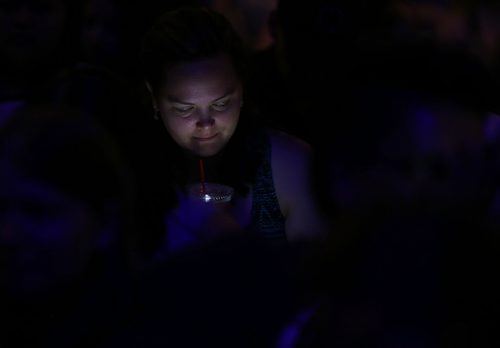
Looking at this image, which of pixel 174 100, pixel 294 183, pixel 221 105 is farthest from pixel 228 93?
pixel 294 183

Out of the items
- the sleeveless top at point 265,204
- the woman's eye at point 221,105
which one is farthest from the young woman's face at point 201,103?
the sleeveless top at point 265,204

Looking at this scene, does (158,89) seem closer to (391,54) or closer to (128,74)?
(128,74)

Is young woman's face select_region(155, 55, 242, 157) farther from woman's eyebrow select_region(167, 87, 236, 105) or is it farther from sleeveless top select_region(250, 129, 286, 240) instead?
sleeveless top select_region(250, 129, 286, 240)

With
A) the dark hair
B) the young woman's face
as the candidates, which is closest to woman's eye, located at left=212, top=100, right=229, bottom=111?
the young woman's face

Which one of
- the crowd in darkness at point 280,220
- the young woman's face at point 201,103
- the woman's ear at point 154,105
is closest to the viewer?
the crowd in darkness at point 280,220

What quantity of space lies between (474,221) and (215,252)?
40cm

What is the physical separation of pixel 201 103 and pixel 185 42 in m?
0.18

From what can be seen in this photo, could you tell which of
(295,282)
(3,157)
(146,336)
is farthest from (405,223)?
(3,157)

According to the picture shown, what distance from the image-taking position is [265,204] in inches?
78.2

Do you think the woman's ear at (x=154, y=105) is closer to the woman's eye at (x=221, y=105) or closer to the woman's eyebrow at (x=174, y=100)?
the woman's eyebrow at (x=174, y=100)

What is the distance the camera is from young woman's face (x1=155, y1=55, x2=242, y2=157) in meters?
1.89

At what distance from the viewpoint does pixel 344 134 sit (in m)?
1.47

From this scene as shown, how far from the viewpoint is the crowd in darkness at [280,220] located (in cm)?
93

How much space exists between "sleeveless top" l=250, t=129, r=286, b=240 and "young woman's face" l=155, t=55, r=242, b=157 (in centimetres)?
15
